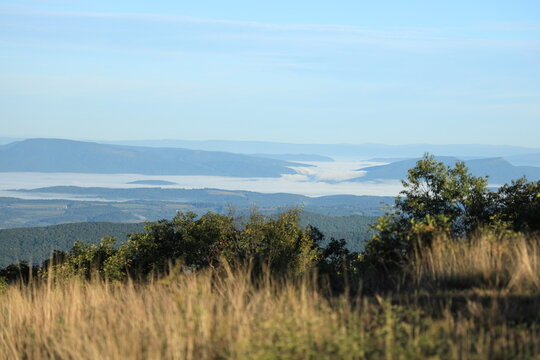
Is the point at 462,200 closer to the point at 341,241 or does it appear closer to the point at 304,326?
the point at 341,241

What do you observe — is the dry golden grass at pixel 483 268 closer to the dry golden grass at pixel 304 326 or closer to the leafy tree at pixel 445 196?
the dry golden grass at pixel 304 326

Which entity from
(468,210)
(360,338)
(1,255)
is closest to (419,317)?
(360,338)

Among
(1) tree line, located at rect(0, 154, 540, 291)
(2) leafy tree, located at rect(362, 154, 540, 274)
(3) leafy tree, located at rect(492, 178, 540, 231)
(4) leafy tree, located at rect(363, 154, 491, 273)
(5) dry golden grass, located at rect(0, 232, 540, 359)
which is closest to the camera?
(5) dry golden grass, located at rect(0, 232, 540, 359)

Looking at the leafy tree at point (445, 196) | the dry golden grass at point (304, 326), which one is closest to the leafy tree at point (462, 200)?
the leafy tree at point (445, 196)

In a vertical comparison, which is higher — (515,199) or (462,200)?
(515,199)

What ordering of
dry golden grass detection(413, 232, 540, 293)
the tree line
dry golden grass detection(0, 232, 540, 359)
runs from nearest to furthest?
dry golden grass detection(0, 232, 540, 359)
dry golden grass detection(413, 232, 540, 293)
the tree line

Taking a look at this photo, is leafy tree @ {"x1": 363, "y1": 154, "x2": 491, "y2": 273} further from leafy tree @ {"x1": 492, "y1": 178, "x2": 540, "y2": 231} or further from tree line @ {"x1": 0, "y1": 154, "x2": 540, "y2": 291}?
leafy tree @ {"x1": 492, "y1": 178, "x2": 540, "y2": 231}

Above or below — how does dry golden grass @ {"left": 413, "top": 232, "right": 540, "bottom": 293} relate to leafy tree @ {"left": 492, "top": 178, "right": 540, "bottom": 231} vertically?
below

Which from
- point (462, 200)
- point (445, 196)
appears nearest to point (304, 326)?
point (445, 196)

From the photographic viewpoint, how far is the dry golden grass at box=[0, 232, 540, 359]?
6.76 metres

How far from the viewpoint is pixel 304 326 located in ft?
23.9

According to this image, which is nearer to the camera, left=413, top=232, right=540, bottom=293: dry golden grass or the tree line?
left=413, top=232, right=540, bottom=293: dry golden grass

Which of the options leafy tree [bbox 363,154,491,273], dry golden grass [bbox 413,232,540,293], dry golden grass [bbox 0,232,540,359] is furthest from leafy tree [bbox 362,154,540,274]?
dry golden grass [bbox 0,232,540,359]

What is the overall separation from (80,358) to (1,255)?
19615 centimetres
